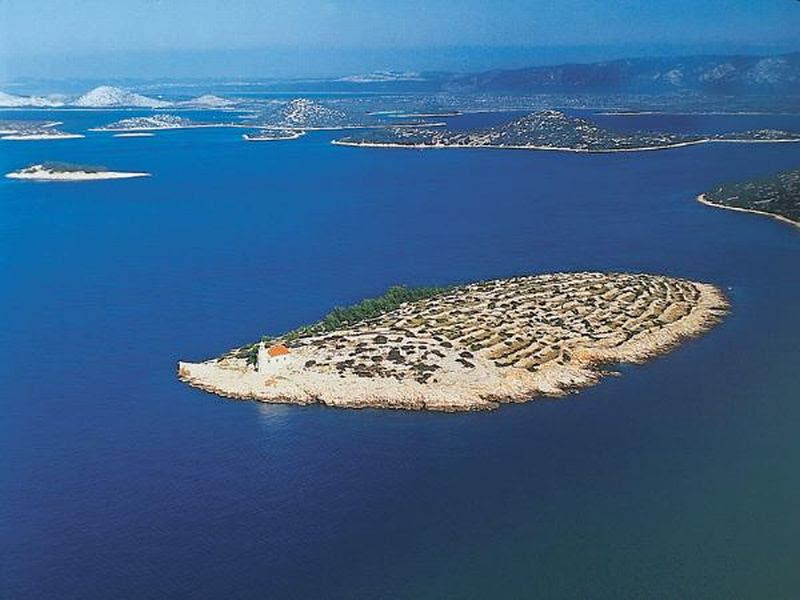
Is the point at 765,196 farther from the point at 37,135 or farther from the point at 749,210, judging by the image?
the point at 37,135

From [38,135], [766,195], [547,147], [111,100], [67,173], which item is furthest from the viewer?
[111,100]

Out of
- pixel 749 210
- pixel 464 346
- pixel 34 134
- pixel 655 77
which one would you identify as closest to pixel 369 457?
pixel 464 346

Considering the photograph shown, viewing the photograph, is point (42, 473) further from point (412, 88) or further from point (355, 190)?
point (412, 88)

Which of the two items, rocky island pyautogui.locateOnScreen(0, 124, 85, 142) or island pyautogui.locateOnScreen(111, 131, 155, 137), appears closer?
rocky island pyautogui.locateOnScreen(0, 124, 85, 142)

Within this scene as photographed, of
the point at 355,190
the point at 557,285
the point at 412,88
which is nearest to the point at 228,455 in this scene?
the point at 557,285

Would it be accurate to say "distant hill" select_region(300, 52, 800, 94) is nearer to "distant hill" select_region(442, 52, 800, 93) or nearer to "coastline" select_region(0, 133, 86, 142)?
"distant hill" select_region(442, 52, 800, 93)

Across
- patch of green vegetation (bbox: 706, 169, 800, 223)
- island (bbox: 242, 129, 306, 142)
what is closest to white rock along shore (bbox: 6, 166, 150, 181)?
island (bbox: 242, 129, 306, 142)

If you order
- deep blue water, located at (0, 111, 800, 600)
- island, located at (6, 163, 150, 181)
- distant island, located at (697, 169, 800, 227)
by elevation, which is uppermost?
distant island, located at (697, 169, 800, 227)
